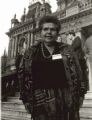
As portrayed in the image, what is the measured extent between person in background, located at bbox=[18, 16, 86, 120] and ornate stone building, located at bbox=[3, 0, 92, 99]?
10.1m

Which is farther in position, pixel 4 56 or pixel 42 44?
pixel 4 56

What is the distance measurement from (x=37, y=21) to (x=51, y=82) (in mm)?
16307

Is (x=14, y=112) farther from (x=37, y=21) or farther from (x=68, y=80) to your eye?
(x=37, y=21)

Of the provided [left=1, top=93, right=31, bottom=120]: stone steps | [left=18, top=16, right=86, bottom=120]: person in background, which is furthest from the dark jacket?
[left=1, top=93, right=31, bottom=120]: stone steps

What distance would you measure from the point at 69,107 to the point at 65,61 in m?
0.46

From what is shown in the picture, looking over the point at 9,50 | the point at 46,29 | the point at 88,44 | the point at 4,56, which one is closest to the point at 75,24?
the point at 88,44

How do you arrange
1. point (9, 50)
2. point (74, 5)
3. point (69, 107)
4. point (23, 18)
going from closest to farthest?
1. point (69, 107)
2. point (74, 5)
3. point (9, 50)
4. point (23, 18)

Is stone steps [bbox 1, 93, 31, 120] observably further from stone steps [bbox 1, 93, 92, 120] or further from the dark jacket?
the dark jacket

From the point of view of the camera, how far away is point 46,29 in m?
2.17

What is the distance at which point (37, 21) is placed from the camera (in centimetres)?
1783

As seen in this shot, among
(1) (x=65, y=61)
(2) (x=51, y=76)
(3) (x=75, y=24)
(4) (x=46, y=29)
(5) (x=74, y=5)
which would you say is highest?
(5) (x=74, y=5)

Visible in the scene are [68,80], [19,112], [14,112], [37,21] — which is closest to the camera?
[68,80]

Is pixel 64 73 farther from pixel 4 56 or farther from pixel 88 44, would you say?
pixel 4 56

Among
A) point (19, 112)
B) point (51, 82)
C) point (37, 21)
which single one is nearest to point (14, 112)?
point (19, 112)
